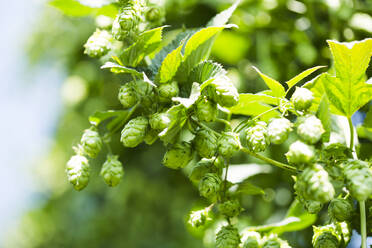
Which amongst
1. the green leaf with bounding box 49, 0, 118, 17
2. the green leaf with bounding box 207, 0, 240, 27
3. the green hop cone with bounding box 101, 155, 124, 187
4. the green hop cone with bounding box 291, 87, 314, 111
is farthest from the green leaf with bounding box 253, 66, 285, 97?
the green leaf with bounding box 49, 0, 118, 17

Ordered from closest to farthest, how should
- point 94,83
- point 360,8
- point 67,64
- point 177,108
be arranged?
point 177,108, point 360,8, point 94,83, point 67,64

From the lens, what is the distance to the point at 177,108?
0.68 metres

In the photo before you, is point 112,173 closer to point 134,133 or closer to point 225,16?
point 134,133

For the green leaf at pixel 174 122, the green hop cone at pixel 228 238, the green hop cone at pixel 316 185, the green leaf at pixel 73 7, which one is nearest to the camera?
the green hop cone at pixel 316 185

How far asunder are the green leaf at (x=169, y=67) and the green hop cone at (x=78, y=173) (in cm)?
23

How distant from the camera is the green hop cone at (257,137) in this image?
680 millimetres

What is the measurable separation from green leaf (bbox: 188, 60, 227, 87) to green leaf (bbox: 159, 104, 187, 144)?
0.07 m

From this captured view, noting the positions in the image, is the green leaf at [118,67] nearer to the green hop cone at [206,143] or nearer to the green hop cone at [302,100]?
the green hop cone at [206,143]

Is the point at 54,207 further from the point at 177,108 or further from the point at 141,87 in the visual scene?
the point at 177,108

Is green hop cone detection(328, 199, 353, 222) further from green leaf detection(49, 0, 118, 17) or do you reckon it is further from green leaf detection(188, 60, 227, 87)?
green leaf detection(49, 0, 118, 17)

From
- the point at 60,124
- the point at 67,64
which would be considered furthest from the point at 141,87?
the point at 60,124

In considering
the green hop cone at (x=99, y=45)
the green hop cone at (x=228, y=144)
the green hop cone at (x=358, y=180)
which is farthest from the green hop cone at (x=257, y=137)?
the green hop cone at (x=99, y=45)

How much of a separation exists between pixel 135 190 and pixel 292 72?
3.53ft

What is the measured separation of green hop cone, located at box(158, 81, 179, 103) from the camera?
2.46 ft
